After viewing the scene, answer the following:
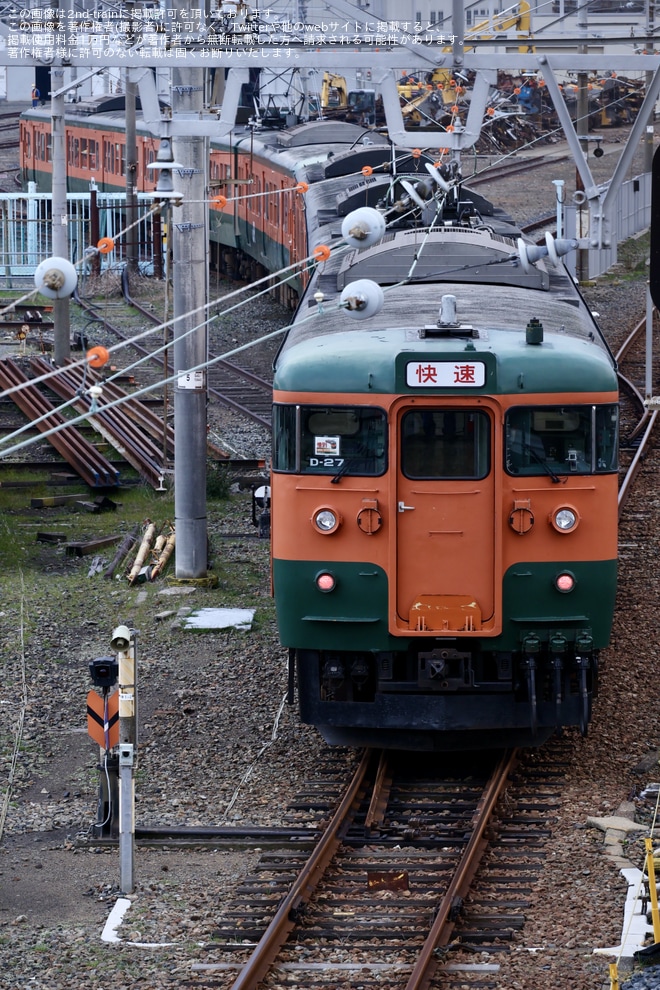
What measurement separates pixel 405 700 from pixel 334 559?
0.91m

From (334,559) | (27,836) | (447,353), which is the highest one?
(447,353)

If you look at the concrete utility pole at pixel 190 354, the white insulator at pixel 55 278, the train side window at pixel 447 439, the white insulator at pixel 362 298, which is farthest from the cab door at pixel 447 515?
the concrete utility pole at pixel 190 354

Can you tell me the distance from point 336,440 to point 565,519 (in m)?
1.36

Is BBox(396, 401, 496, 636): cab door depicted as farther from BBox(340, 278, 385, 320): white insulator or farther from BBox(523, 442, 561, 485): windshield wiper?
BBox(340, 278, 385, 320): white insulator

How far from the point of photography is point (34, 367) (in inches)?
826

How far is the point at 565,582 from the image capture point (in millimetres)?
8773

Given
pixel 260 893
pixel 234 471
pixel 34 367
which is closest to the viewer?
pixel 260 893

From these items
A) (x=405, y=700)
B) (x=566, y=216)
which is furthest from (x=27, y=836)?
(x=566, y=216)

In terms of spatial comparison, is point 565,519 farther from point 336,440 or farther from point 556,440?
point 336,440

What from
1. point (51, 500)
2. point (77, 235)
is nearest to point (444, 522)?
point (51, 500)

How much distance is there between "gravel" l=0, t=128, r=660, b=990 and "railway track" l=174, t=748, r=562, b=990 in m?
0.15

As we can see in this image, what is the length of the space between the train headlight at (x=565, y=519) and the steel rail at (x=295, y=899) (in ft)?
6.29

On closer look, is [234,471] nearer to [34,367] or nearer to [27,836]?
[34,367]

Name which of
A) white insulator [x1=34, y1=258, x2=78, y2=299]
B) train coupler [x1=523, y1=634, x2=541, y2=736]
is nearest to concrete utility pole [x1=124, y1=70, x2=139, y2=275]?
train coupler [x1=523, y1=634, x2=541, y2=736]
